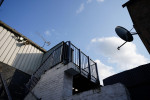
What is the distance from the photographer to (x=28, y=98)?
261 inches

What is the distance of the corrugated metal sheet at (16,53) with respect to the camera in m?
8.69

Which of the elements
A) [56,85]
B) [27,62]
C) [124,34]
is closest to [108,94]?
[56,85]

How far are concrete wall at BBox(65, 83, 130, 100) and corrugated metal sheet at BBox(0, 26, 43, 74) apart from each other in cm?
704

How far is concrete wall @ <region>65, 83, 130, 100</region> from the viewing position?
329cm

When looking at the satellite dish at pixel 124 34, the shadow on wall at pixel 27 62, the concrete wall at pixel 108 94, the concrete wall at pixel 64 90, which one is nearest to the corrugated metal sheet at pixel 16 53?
the shadow on wall at pixel 27 62

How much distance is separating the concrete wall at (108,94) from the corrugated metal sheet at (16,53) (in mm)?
7045

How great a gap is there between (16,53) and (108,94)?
8644mm

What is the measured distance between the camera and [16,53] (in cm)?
941

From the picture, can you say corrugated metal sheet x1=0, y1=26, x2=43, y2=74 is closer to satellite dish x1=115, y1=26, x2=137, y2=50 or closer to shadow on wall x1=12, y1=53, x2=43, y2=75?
shadow on wall x1=12, y1=53, x2=43, y2=75

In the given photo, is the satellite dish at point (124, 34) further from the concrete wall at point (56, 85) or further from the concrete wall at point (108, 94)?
the concrete wall at point (56, 85)

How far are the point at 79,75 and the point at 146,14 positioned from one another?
184 inches

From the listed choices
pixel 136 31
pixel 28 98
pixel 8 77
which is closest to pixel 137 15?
pixel 136 31

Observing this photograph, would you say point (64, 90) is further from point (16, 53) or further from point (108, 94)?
point (16, 53)

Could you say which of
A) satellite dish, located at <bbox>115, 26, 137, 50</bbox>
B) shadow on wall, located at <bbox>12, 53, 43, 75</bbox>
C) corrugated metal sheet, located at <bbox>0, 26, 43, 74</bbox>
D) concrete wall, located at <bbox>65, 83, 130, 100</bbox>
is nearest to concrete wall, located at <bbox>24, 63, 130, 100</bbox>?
concrete wall, located at <bbox>65, 83, 130, 100</bbox>
